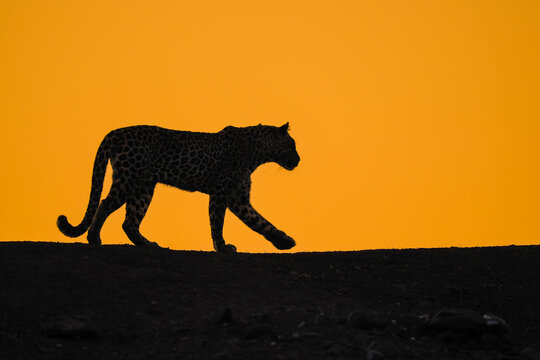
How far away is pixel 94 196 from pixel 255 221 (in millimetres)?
2779

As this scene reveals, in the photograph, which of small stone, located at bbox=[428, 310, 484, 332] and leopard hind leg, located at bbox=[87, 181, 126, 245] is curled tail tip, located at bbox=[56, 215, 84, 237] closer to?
leopard hind leg, located at bbox=[87, 181, 126, 245]

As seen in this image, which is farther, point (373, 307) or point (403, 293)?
point (403, 293)

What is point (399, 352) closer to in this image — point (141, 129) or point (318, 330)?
point (318, 330)

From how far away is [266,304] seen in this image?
10.4m

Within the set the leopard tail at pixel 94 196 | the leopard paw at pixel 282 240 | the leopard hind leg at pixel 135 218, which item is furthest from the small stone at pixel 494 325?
the leopard tail at pixel 94 196

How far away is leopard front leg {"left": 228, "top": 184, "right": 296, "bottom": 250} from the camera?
1513 centimetres

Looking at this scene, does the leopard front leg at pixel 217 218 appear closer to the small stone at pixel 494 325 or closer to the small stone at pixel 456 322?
the small stone at pixel 456 322

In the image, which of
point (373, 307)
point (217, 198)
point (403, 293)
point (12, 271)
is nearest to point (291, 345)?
point (373, 307)

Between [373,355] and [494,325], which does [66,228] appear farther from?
[494,325]

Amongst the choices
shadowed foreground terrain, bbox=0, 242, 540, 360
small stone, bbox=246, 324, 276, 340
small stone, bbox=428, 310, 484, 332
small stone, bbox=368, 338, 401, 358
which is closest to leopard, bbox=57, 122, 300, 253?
shadowed foreground terrain, bbox=0, 242, 540, 360

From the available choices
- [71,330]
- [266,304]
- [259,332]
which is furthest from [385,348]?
[71,330]

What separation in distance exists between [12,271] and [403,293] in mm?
4780

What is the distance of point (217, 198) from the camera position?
1489 cm

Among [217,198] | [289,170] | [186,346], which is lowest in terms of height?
[186,346]
